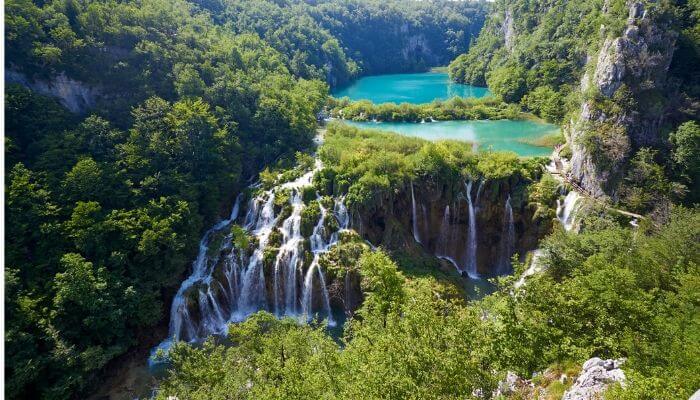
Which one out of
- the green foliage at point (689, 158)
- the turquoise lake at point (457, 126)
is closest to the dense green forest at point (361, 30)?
the turquoise lake at point (457, 126)

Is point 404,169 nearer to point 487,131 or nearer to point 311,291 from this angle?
Result: point 311,291

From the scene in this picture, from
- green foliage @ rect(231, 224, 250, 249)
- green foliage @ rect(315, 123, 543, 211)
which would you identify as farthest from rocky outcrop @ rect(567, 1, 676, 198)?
green foliage @ rect(231, 224, 250, 249)

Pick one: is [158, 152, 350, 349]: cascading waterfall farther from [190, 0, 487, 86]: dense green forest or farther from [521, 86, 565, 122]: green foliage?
[190, 0, 487, 86]: dense green forest

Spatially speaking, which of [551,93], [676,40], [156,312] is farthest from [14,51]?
[551,93]

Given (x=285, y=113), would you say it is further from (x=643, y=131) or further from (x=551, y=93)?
(x=551, y=93)

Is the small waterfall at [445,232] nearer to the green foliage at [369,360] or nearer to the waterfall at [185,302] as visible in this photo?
the green foliage at [369,360]

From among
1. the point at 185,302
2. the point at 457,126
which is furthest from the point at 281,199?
the point at 457,126

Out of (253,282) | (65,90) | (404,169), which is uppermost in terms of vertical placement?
(65,90)
